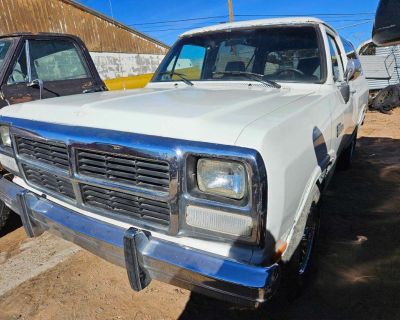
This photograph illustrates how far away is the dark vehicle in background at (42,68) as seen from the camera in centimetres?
413

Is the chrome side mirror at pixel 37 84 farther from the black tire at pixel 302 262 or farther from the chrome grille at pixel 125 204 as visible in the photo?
the black tire at pixel 302 262

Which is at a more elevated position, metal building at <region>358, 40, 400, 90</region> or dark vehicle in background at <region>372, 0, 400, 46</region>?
dark vehicle in background at <region>372, 0, 400, 46</region>

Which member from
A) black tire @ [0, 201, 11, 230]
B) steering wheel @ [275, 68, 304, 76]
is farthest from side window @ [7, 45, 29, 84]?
steering wheel @ [275, 68, 304, 76]

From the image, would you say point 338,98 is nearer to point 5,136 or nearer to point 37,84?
point 5,136

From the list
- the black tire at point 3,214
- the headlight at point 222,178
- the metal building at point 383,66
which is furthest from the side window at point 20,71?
the metal building at point 383,66

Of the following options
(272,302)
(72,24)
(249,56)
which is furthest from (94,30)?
(272,302)

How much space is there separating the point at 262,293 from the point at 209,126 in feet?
2.73

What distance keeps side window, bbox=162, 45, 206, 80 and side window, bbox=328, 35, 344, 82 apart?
1251 millimetres

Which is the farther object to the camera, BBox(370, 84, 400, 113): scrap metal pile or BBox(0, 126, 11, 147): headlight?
BBox(370, 84, 400, 113): scrap metal pile

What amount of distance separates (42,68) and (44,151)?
2581mm

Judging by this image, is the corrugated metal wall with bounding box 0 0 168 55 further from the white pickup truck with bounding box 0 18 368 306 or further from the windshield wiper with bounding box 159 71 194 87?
the white pickup truck with bounding box 0 18 368 306

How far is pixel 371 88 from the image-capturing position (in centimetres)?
1338

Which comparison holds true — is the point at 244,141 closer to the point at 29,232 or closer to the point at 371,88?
the point at 29,232

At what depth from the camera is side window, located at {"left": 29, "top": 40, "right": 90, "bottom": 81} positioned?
4.47m
